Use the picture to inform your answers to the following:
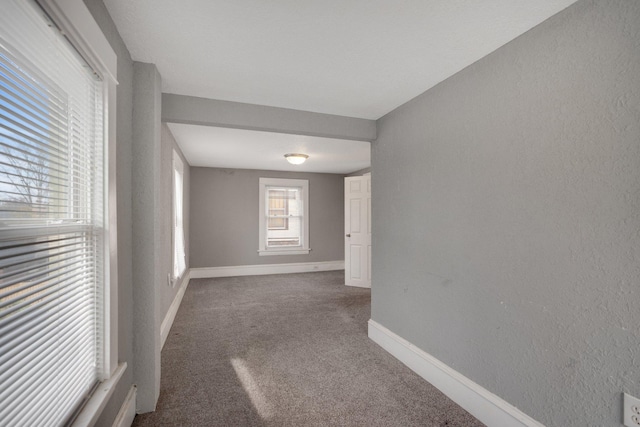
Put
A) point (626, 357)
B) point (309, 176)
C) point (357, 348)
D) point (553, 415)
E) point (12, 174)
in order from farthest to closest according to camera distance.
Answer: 1. point (309, 176)
2. point (357, 348)
3. point (553, 415)
4. point (626, 357)
5. point (12, 174)

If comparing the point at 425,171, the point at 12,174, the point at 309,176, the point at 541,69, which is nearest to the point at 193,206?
the point at 309,176

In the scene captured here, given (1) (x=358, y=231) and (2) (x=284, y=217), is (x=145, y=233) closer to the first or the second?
(1) (x=358, y=231)

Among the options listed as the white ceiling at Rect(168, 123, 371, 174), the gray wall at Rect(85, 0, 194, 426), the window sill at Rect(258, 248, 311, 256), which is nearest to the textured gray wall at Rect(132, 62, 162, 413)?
the gray wall at Rect(85, 0, 194, 426)

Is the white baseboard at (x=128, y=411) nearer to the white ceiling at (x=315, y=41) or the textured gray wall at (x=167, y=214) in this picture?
the textured gray wall at (x=167, y=214)

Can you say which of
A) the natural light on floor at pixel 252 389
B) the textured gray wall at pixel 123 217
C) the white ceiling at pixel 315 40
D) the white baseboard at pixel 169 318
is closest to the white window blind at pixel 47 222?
the textured gray wall at pixel 123 217

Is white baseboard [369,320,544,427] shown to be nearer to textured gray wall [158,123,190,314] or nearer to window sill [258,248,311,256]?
textured gray wall [158,123,190,314]

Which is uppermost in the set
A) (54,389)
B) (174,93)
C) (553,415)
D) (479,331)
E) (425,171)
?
(174,93)

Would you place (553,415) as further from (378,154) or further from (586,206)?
(378,154)

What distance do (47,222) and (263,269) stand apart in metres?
5.42

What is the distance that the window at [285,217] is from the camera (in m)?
6.38

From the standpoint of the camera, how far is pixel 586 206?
1332 mm

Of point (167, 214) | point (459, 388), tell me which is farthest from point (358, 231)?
point (459, 388)

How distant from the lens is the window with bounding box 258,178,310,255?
20.9 ft

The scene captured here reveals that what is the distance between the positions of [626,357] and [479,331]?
2.33ft
